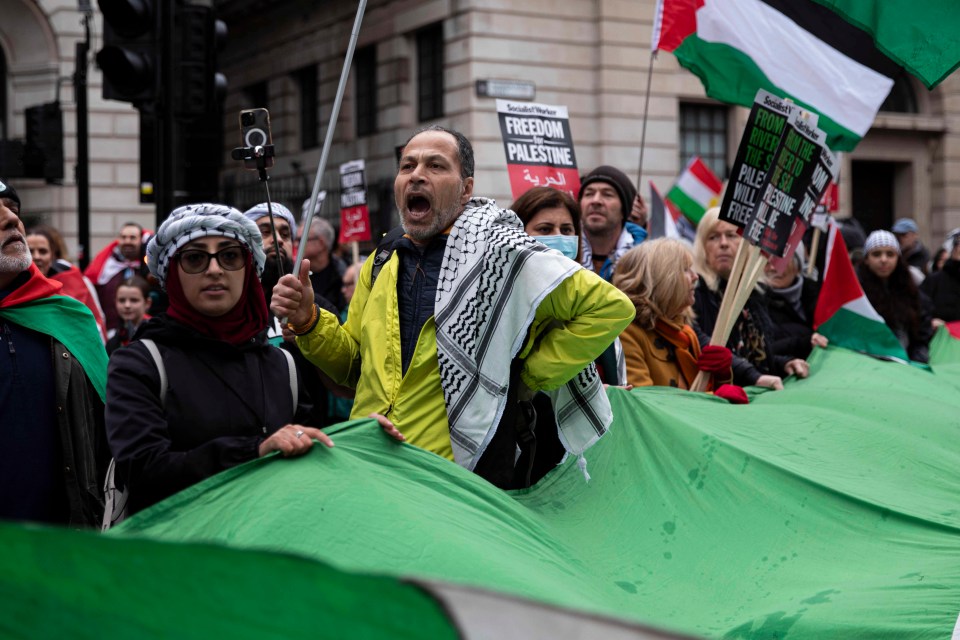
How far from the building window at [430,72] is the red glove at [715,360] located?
19.1 meters

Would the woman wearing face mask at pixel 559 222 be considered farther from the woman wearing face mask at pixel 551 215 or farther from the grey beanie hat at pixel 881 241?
the grey beanie hat at pixel 881 241

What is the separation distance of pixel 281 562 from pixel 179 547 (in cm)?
16

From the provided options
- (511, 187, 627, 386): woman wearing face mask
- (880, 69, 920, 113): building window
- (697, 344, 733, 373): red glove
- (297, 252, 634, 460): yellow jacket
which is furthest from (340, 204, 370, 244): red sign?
Answer: (880, 69, 920, 113): building window

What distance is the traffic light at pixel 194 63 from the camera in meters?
8.41

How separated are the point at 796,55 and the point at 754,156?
52.9 inches

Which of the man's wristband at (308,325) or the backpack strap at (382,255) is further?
the backpack strap at (382,255)

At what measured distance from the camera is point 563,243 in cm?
573

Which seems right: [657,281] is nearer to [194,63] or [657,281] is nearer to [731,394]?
[731,394]

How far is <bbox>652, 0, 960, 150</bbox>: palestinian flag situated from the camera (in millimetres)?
7703

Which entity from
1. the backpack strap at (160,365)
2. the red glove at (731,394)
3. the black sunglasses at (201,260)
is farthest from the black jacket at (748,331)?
the backpack strap at (160,365)


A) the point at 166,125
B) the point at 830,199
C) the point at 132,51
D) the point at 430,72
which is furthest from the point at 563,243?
the point at 430,72

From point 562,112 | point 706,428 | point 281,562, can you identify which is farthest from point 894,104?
point 281,562

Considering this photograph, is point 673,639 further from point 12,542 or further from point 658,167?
point 658,167

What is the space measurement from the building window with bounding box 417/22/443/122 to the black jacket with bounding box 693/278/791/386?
18.0 m
